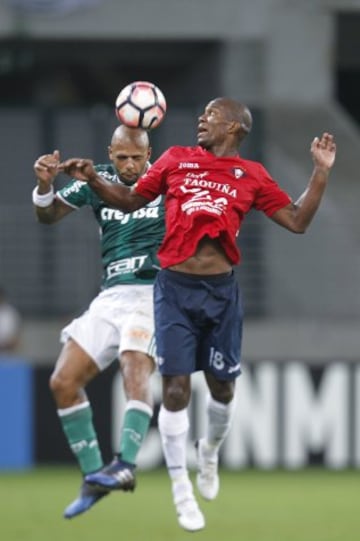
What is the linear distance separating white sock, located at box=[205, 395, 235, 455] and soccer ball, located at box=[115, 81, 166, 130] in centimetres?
184

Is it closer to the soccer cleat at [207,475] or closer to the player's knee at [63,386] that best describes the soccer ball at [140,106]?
the player's knee at [63,386]

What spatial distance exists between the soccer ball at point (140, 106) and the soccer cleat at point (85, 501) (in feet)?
7.19

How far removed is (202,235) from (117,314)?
1.11m

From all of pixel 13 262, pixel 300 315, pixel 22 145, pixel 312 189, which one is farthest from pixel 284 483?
pixel 312 189

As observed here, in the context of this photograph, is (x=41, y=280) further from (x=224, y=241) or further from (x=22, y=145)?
(x=224, y=241)

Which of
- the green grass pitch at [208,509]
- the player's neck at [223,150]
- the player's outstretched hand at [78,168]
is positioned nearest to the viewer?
the player's outstretched hand at [78,168]

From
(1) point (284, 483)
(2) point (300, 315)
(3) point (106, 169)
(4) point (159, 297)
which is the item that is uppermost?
(3) point (106, 169)

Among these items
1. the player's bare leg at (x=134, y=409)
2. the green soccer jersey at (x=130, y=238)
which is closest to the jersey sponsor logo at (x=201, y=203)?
the green soccer jersey at (x=130, y=238)

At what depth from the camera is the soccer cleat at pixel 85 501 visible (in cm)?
1113

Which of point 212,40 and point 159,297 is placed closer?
point 159,297

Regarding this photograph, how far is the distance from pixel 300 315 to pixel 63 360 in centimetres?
833

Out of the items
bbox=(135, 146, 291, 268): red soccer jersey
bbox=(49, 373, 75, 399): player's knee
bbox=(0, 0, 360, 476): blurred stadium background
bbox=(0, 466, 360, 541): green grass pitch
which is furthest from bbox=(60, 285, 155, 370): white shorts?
bbox=(0, 0, 360, 476): blurred stadium background

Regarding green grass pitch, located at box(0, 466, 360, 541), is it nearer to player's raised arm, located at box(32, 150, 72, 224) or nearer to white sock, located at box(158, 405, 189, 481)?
white sock, located at box(158, 405, 189, 481)

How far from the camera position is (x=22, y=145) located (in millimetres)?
21422
